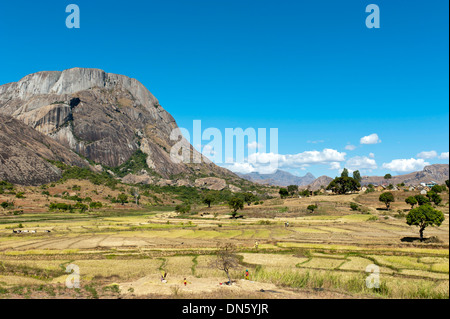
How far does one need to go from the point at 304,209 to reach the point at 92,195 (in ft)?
436

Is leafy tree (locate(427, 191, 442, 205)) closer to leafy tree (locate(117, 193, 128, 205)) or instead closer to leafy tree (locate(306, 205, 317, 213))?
leafy tree (locate(306, 205, 317, 213))

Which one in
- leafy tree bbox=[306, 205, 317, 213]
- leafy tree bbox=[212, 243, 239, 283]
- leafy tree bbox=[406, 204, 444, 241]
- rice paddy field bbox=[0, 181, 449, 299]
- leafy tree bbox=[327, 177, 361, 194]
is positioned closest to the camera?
rice paddy field bbox=[0, 181, 449, 299]

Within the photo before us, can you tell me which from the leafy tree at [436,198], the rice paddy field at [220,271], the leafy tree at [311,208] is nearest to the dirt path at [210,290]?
the rice paddy field at [220,271]

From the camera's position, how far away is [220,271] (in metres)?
43.1

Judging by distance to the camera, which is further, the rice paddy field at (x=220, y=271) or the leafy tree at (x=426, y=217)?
the leafy tree at (x=426, y=217)

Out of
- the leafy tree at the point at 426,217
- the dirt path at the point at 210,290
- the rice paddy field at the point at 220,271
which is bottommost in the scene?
the rice paddy field at the point at 220,271

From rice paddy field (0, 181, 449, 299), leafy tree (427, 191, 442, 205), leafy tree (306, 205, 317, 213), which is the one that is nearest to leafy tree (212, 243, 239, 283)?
rice paddy field (0, 181, 449, 299)

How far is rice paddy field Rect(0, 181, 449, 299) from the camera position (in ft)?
104

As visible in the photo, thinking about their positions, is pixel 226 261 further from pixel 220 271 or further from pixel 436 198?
pixel 436 198

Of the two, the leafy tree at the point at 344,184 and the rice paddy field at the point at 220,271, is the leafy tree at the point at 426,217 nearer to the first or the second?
the rice paddy field at the point at 220,271

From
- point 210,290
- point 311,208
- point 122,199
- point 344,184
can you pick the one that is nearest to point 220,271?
point 210,290

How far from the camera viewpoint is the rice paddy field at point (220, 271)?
1244 inches

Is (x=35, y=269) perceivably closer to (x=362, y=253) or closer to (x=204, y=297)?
(x=204, y=297)
